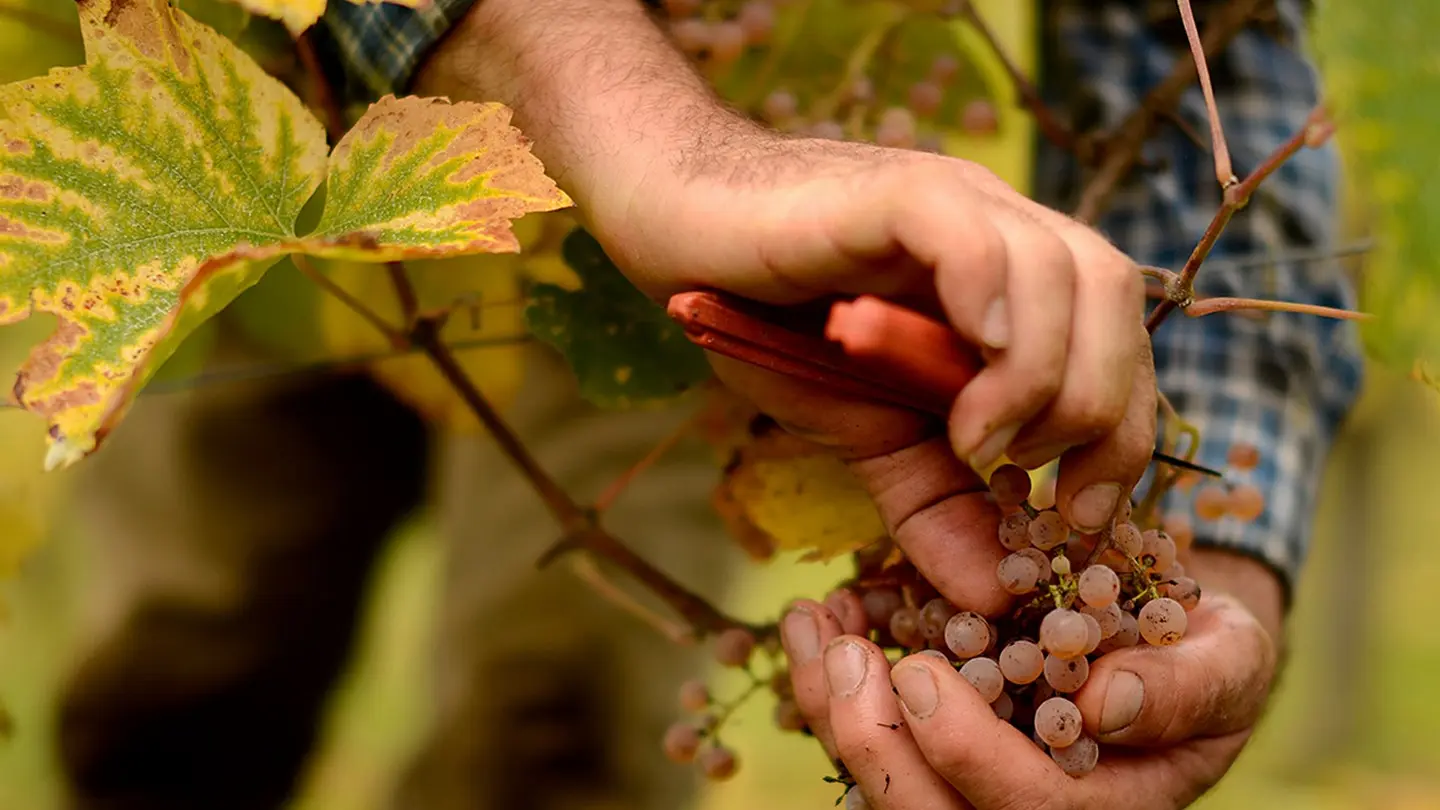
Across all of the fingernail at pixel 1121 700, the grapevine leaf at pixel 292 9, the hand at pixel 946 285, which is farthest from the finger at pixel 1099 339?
the grapevine leaf at pixel 292 9

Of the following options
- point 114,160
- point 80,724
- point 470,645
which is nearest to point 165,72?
point 114,160

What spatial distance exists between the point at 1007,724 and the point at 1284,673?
377mm

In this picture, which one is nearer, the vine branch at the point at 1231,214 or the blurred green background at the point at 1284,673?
the vine branch at the point at 1231,214

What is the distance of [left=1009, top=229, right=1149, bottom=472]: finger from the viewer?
1.00 ft

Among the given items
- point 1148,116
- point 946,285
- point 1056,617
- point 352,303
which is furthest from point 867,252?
point 1148,116

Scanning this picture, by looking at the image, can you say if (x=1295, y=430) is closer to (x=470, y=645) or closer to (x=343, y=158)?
(x=343, y=158)

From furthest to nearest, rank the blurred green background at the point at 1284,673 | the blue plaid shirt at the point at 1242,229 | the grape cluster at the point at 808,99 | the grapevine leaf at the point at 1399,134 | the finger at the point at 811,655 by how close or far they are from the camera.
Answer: the blurred green background at the point at 1284,673, the blue plaid shirt at the point at 1242,229, the grape cluster at the point at 808,99, the finger at the point at 811,655, the grapevine leaf at the point at 1399,134

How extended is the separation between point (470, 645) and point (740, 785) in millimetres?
594

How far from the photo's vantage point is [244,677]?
136 centimetres

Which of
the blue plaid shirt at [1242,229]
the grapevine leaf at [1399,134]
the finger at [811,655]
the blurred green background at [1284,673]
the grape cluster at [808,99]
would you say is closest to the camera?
the grapevine leaf at [1399,134]

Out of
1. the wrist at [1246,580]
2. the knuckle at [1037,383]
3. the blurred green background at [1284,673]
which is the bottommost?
the blurred green background at [1284,673]

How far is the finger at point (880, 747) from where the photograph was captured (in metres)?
0.37

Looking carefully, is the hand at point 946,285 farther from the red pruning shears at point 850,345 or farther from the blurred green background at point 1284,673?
the blurred green background at point 1284,673

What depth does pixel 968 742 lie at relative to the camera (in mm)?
356
